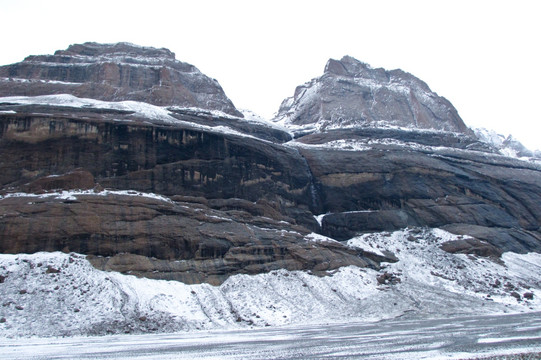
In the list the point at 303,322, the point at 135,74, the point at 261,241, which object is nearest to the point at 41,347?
the point at 303,322

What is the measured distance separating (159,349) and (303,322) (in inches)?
509

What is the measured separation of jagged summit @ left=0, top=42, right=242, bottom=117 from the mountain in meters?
0.47

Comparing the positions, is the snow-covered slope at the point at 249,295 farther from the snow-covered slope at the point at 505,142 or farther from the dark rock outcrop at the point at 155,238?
the snow-covered slope at the point at 505,142

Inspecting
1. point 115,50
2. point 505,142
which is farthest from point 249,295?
point 505,142

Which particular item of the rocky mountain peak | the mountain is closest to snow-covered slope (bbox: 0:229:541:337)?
the mountain

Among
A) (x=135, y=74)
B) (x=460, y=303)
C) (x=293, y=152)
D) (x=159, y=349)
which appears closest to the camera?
(x=159, y=349)

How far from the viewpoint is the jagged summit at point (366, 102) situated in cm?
7862

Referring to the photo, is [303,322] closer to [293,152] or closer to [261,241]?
[261,241]

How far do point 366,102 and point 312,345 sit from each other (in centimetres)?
7185

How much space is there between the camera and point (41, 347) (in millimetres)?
Result: 17828

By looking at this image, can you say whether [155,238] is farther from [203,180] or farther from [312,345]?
[312,345]

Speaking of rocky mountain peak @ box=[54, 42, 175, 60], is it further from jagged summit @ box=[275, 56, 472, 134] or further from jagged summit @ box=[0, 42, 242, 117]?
jagged summit @ box=[275, 56, 472, 134]

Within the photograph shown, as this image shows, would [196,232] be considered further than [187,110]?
No

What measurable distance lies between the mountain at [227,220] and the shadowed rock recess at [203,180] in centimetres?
16
